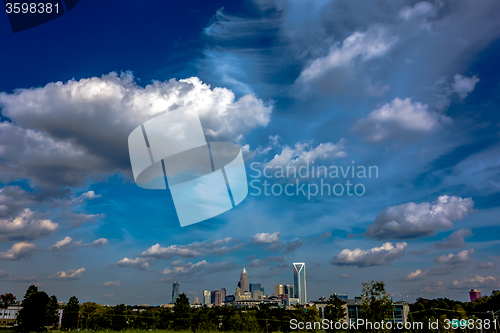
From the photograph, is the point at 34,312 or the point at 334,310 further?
the point at 334,310

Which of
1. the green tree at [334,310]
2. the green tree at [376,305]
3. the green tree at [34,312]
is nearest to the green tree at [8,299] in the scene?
the green tree at [34,312]

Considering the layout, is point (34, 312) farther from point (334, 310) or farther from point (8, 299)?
point (8, 299)

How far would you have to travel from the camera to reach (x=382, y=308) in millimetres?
15062

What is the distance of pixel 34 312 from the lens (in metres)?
21.3

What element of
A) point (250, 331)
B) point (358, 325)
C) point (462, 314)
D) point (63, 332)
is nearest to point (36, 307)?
point (63, 332)

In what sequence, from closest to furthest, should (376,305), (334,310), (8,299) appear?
(376,305) < (334,310) < (8,299)

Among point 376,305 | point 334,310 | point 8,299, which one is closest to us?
point 376,305

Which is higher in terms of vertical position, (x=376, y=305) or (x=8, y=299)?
(x=376, y=305)

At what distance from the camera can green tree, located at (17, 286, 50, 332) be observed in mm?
20489

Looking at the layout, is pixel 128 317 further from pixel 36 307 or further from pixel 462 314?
pixel 462 314

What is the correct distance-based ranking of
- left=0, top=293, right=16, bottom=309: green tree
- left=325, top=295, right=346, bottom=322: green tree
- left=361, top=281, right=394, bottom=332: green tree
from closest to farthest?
left=361, top=281, right=394, bottom=332: green tree, left=325, top=295, right=346, bottom=322: green tree, left=0, top=293, right=16, bottom=309: green tree

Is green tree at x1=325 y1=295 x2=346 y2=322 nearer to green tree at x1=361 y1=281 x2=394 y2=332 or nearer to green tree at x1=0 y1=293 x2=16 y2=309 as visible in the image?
green tree at x1=361 y1=281 x2=394 y2=332

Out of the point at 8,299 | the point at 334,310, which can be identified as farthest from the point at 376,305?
the point at 8,299

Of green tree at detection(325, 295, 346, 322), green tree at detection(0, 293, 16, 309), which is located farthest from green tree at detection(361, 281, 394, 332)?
green tree at detection(0, 293, 16, 309)
